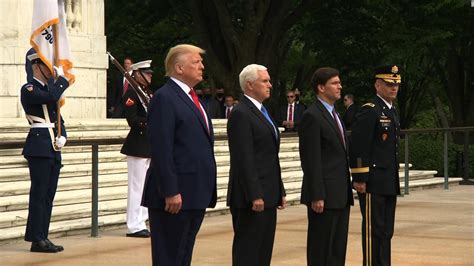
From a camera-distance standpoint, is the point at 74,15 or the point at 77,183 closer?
the point at 77,183

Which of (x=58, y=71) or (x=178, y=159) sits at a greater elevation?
(x=58, y=71)

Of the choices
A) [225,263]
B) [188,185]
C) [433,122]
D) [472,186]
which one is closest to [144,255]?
[225,263]

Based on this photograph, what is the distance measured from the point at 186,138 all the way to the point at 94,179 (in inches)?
229

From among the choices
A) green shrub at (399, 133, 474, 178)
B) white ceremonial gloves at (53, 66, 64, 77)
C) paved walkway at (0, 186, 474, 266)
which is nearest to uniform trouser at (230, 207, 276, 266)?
paved walkway at (0, 186, 474, 266)

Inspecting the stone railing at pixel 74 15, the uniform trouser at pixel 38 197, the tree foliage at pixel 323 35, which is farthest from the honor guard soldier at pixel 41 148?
the tree foliage at pixel 323 35

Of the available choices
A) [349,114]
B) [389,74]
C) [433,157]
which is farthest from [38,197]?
[433,157]

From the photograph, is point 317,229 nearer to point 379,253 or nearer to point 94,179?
point 379,253

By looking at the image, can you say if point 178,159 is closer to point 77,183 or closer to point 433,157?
point 77,183

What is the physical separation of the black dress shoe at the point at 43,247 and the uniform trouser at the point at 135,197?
158 cm

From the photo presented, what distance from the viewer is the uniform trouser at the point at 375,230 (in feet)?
34.2

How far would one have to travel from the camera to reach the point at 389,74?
34.1 feet

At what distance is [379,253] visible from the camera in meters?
10.5

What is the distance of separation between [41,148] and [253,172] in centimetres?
388

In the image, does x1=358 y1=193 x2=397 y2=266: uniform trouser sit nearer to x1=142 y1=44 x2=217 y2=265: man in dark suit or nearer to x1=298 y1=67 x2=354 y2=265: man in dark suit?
x1=298 y1=67 x2=354 y2=265: man in dark suit
